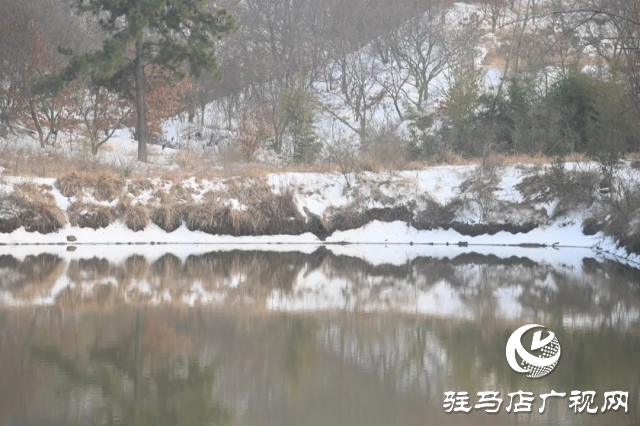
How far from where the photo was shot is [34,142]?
3559 centimetres

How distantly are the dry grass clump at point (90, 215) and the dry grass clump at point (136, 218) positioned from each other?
0.51m

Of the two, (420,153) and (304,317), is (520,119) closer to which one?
(420,153)

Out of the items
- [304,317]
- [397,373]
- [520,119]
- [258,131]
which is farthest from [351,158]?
[397,373]

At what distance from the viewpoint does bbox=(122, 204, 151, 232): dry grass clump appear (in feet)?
83.3

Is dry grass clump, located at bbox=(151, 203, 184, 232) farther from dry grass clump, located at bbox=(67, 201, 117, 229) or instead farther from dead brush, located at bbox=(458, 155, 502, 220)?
dead brush, located at bbox=(458, 155, 502, 220)

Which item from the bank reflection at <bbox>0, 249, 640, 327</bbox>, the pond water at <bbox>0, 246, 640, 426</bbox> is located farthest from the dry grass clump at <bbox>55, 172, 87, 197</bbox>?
the pond water at <bbox>0, 246, 640, 426</bbox>

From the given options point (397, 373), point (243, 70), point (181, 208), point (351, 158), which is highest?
point (243, 70)

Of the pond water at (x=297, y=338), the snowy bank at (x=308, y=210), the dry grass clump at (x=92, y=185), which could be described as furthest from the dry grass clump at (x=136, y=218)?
the pond water at (x=297, y=338)

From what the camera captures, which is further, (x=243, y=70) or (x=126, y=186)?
(x=243, y=70)

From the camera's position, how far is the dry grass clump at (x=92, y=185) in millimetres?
Answer: 25859

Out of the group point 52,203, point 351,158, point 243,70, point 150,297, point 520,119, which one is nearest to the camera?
point 150,297

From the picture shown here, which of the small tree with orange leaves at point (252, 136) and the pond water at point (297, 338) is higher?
the small tree with orange leaves at point (252, 136)

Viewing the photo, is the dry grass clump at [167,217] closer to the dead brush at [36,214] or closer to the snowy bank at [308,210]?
the snowy bank at [308,210]

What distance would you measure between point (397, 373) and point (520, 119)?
22.3 m
